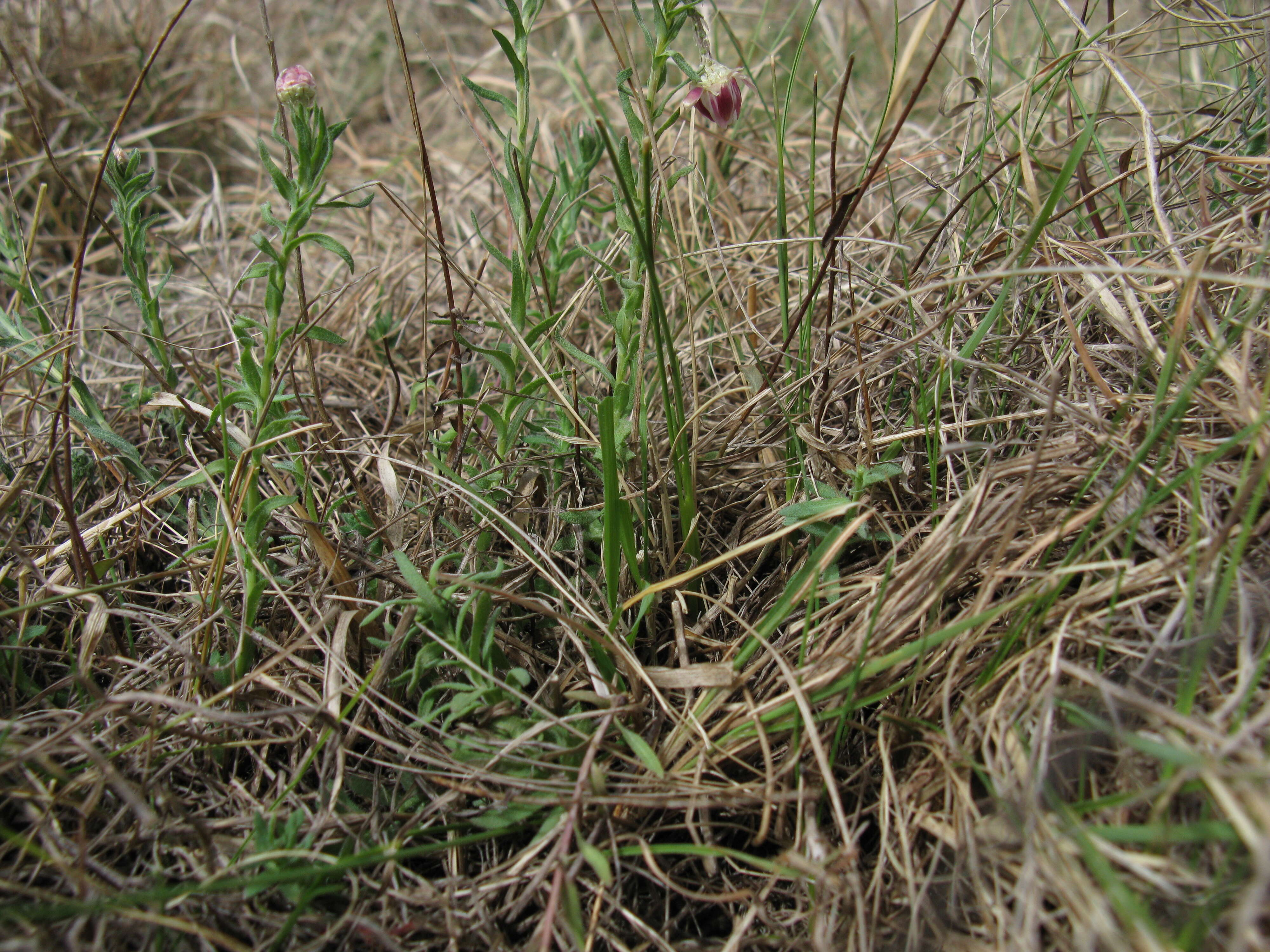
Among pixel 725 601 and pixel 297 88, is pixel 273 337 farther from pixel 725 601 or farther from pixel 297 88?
pixel 725 601

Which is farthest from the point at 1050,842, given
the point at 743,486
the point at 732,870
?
the point at 743,486

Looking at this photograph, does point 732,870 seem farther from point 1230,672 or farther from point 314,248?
point 314,248

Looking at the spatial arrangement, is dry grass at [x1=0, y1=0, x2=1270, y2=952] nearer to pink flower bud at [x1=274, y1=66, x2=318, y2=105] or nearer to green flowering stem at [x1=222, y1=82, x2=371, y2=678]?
green flowering stem at [x1=222, y1=82, x2=371, y2=678]

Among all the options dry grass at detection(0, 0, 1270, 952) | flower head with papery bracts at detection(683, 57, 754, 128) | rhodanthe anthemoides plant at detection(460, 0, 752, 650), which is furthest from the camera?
flower head with papery bracts at detection(683, 57, 754, 128)

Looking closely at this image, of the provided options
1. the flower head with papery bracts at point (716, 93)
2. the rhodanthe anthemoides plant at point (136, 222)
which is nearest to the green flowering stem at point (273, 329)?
the rhodanthe anthemoides plant at point (136, 222)

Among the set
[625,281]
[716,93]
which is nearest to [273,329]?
[625,281]

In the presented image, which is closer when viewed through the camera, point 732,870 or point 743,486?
point 732,870

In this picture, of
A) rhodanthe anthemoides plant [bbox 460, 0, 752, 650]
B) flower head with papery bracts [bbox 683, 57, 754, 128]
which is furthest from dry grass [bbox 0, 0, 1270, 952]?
flower head with papery bracts [bbox 683, 57, 754, 128]
